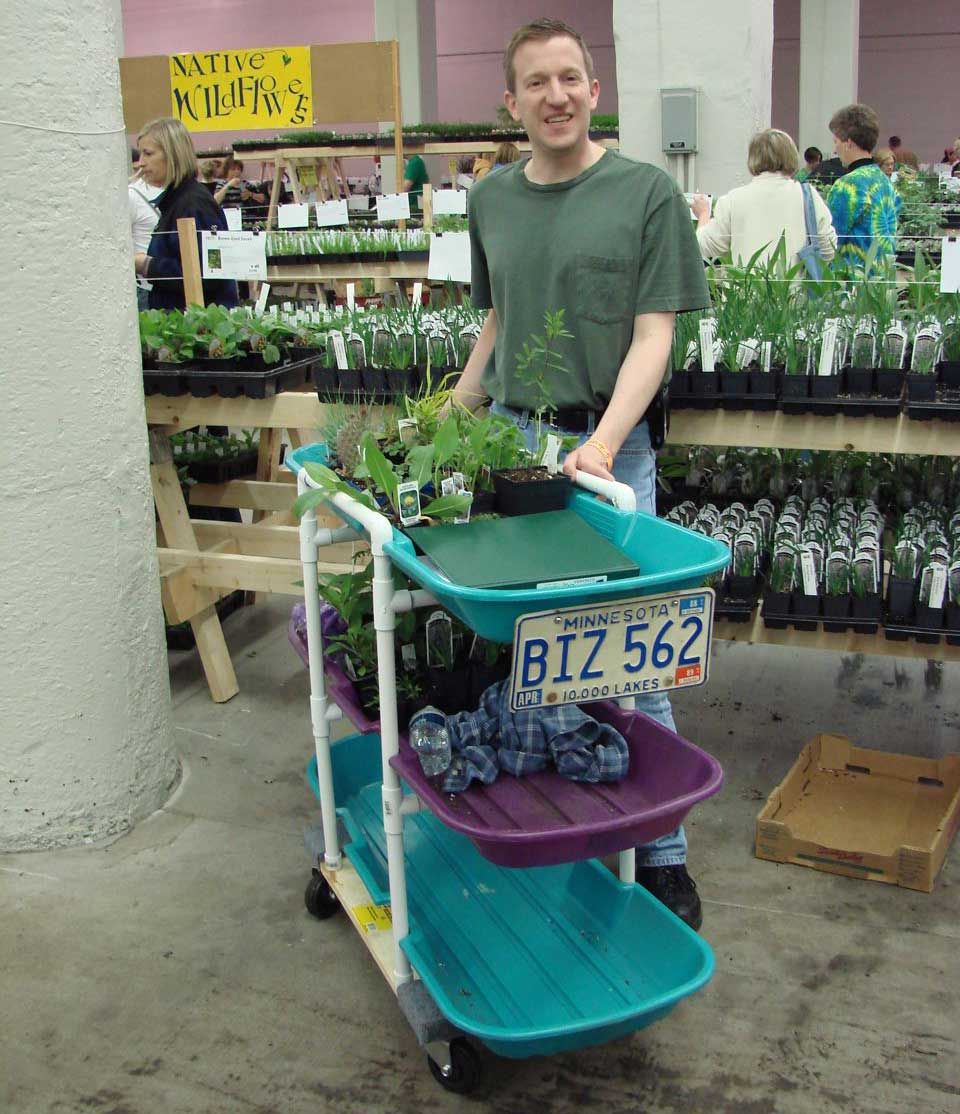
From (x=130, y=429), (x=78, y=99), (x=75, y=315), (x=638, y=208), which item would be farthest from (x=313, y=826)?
(x=78, y=99)

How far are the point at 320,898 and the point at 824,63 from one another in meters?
13.1

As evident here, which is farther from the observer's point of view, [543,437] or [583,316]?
[583,316]

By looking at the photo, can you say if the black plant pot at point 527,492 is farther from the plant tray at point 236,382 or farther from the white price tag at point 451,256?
the white price tag at point 451,256

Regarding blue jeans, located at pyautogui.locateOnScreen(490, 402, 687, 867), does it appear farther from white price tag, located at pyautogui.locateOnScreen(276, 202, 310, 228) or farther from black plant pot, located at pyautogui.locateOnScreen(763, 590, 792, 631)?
white price tag, located at pyautogui.locateOnScreen(276, 202, 310, 228)

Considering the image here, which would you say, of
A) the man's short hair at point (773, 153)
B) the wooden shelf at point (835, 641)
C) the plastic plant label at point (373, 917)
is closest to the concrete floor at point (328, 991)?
the plastic plant label at point (373, 917)

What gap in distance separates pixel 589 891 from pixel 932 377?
1.39m

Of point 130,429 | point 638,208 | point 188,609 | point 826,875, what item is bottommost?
point 826,875

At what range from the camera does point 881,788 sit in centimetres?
294

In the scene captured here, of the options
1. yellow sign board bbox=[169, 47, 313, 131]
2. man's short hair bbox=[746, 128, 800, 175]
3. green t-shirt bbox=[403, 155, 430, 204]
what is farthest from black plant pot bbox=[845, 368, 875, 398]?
green t-shirt bbox=[403, 155, 430, 204]

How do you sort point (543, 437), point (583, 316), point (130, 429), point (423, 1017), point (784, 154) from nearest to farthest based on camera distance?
point (423, 1017)
point (543, 437)
point (583, 316)
point (130, 429)
point (784, 154)

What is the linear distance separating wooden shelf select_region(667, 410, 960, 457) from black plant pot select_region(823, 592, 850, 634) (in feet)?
1.17

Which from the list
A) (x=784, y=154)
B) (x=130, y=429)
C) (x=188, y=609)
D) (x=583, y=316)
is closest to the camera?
(x=583, y=316)

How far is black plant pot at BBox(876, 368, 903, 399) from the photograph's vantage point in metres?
2.72

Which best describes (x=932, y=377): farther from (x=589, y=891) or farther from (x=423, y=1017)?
(x=423, y=1017)
